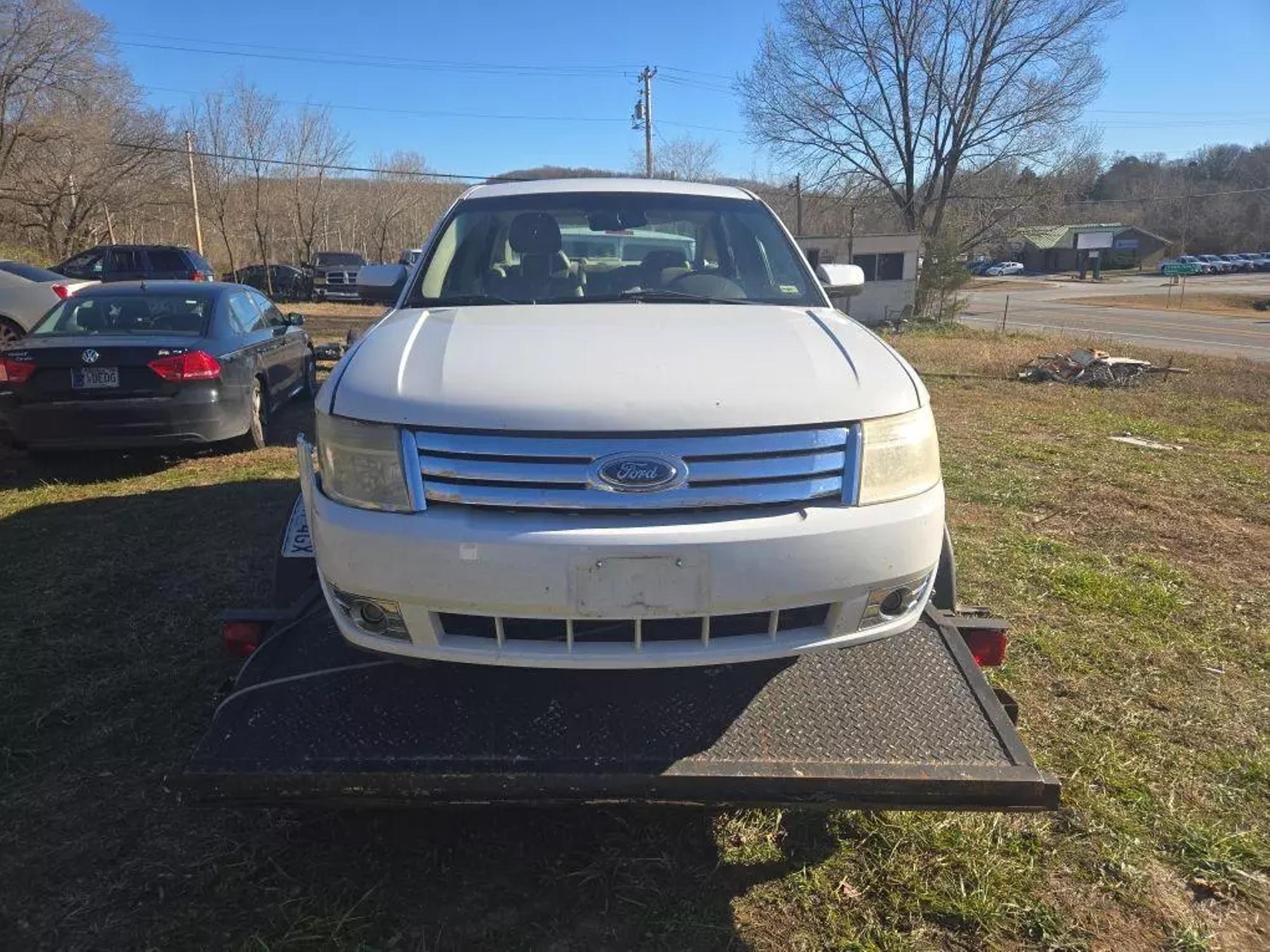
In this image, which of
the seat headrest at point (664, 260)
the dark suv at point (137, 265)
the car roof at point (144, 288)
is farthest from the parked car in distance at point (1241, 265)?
the seat headrest at point (664, 260)

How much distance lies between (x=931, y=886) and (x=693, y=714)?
816 mm

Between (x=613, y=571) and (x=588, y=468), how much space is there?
0.26m

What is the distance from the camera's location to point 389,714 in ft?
7.46

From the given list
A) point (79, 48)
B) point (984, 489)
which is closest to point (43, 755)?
point (984, 489)

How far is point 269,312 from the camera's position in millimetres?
8047

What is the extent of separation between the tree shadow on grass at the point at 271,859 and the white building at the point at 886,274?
95.9 feet

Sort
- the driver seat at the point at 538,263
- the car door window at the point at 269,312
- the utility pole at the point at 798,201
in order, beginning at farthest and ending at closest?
the utility pole at the point at 798,201 < the car door window at the point at 269,312 < the driver seat at the point at 538,263

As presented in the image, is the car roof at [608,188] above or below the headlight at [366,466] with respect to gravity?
above

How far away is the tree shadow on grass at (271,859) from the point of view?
213 cm

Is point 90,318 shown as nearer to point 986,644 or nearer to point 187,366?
point 187,366

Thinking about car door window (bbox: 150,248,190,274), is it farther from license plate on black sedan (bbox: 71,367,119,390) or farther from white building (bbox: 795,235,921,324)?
white building (bbox: 795,235,921,324)

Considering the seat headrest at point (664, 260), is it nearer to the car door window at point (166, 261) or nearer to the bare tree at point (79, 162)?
the car door window at point (166, 261)

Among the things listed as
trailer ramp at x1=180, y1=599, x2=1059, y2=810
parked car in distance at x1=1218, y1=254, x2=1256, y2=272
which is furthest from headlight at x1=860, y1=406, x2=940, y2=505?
parked car in distance at x1=1218, y1=254, x2=1256, y2=272

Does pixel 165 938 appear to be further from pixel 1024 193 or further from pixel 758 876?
A: pixel 1024 193
